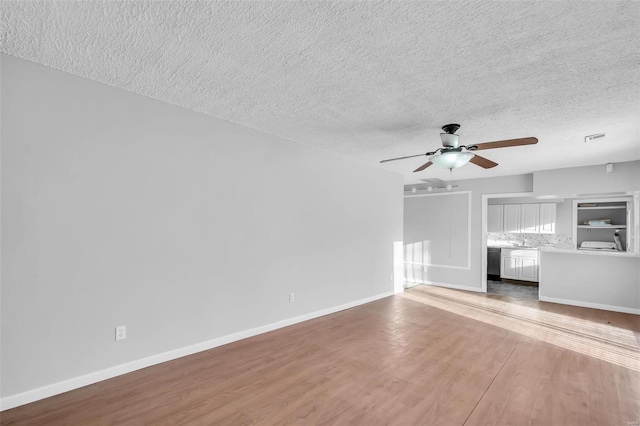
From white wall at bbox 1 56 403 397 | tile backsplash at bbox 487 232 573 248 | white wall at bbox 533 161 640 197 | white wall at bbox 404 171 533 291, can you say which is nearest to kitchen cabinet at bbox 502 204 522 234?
tile backsplash at bbox 487 232 573 248

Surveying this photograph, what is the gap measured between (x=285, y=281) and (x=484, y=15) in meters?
3.48

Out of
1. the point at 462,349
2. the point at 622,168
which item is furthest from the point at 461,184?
the point at 462,349

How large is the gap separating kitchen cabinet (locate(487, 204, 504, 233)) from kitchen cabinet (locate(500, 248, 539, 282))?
0.57m

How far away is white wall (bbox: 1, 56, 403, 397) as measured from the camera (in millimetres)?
2330

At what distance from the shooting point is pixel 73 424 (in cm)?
209

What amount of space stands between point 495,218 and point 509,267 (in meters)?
1.25

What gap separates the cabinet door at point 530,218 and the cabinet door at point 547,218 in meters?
0.09

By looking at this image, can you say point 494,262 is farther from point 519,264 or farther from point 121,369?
point 121,369

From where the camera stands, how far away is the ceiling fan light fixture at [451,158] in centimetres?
323

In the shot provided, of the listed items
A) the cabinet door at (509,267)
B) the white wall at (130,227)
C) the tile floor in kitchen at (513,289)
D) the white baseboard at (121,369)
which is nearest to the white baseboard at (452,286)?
the tile floor in kitchen at (513,289)

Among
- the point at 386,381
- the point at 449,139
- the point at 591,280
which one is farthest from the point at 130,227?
the point at 591,280

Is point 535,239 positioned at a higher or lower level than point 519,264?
higher

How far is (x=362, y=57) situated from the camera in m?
2.23

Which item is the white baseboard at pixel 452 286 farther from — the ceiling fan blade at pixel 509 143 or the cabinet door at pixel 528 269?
the ceiling fan blade at pixel 509 143
